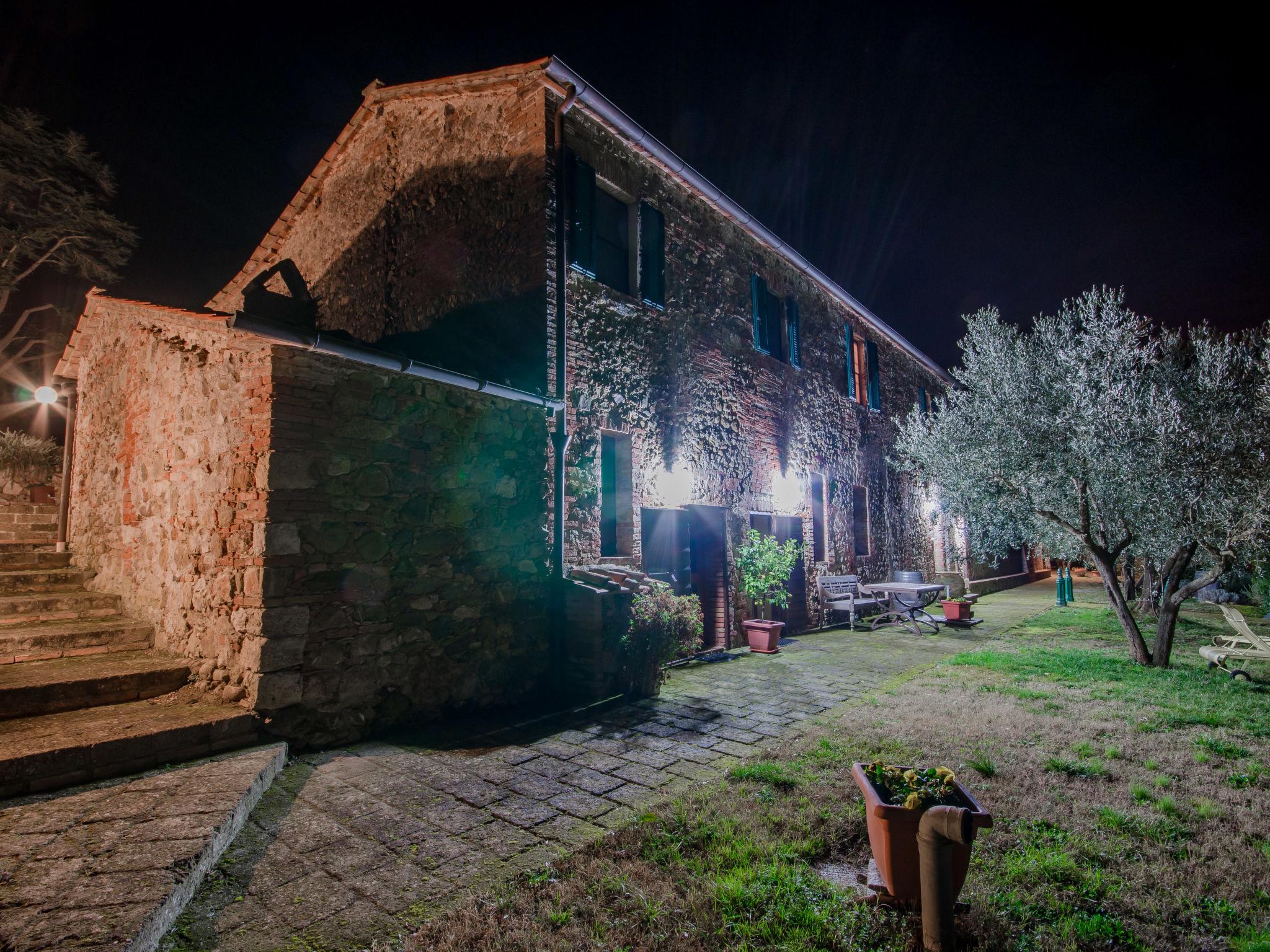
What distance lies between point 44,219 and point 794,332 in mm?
17769

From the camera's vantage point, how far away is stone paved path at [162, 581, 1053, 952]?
239 centimetres

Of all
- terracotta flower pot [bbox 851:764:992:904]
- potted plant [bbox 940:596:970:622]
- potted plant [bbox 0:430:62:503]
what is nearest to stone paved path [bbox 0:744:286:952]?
terracotta flower pot [bbox 851:764:992:904]

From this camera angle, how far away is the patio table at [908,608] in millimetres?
10719

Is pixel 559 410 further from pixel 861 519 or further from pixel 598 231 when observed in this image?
pixel 861 519

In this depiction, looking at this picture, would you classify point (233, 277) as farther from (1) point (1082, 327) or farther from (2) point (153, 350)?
(1) point (1082, 327)

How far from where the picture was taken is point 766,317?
1031 centimetres

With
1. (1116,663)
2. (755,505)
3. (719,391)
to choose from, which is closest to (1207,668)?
(1116,663)

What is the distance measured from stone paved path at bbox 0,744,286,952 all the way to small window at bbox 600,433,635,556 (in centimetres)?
414

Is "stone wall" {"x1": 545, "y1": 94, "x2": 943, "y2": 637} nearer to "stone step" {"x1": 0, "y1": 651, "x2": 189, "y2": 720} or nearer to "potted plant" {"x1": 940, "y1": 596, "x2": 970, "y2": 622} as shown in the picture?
"potted plant" {"x1": 940, "y1": 596, "x2": 970, "y2": 622}

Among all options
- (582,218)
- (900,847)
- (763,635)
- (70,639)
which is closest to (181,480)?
(70,639)

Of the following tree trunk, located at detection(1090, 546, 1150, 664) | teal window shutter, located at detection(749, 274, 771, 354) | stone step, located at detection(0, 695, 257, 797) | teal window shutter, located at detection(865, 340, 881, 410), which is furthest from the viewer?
teal window shutter, located at detection(865, 340, 881, 410)

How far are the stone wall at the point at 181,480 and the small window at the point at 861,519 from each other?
11.2m

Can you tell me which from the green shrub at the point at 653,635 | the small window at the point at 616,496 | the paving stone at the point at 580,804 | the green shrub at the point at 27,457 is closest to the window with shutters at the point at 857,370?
the small window at the point at 616,496

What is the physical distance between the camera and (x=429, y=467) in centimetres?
509
